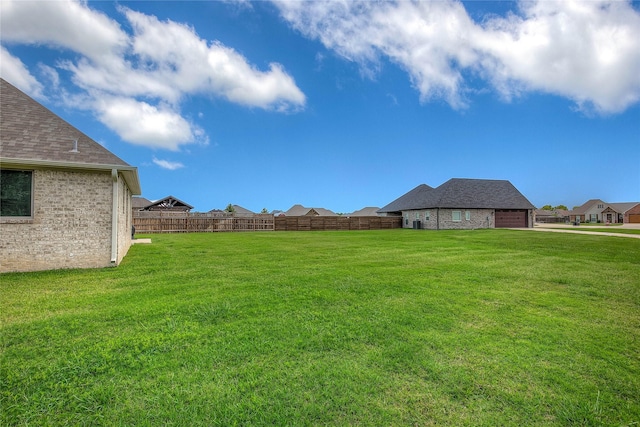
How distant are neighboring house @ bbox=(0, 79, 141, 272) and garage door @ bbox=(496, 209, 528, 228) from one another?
35.8 metres

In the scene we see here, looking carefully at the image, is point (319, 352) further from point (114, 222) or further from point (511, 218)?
point (511, 218)

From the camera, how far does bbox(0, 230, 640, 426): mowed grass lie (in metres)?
2.51

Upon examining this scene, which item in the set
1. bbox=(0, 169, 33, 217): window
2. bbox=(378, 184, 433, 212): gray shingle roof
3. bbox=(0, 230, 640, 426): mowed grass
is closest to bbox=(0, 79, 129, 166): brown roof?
bbox=(0, 169, 33, 217): window

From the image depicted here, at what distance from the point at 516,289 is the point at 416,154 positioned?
36318 millimetres

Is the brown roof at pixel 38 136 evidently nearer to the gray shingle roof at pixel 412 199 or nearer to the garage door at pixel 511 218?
the gray shingle roof at pixel 412 199

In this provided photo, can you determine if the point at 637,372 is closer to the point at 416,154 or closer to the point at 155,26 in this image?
the point at 155,26

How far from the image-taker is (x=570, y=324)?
14.5 ft

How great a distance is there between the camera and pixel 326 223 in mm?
32469

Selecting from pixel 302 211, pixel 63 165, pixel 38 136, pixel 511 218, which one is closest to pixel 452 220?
pixel 511 218

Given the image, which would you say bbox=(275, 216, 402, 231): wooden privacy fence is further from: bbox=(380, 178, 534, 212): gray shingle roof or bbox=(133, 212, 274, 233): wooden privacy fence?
bbox=(380, 178, 534, 212): gray shingle roof

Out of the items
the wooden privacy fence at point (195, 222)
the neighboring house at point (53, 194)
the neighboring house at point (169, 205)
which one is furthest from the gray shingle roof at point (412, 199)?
the neighboring house at point (53, 194)

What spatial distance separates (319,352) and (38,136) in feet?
34.4

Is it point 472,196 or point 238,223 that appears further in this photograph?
point 472,196

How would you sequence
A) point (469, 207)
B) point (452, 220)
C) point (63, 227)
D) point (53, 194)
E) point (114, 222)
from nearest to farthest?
point (53, 194) < point (63, 227) < point (114, 222) < point (452, 220) < point (469, 207)
